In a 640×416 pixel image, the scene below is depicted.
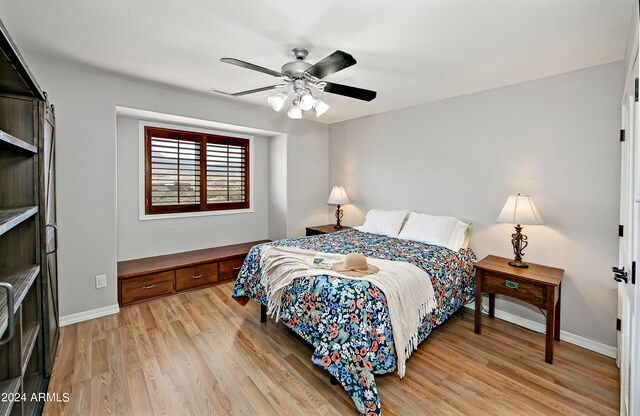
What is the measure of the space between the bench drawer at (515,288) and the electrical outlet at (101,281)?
370cm

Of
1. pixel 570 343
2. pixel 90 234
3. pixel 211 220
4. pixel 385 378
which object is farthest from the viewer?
pixel 211 220

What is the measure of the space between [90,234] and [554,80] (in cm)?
464

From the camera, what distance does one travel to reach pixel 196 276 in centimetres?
369

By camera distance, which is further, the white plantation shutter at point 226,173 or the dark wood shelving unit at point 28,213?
the white plantation shutter at point 226,173

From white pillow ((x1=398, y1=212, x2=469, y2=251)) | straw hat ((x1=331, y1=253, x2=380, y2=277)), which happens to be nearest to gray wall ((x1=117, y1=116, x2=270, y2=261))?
white pillow ((x1=398, y1=212, x2=469, y2=251))

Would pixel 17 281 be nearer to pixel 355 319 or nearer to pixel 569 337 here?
pixel 355 319

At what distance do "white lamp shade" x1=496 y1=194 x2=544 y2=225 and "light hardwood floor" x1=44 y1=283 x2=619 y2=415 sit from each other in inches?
42.1

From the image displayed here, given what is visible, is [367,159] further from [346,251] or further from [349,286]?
[349,286]

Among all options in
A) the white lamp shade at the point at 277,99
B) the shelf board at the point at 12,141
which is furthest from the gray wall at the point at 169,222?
the white lamp shade at the point at 277,99

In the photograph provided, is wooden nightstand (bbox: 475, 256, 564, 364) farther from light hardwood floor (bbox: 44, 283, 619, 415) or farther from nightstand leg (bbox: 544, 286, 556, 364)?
light hardwood floor (bbox: 44, 283, 619, 415)

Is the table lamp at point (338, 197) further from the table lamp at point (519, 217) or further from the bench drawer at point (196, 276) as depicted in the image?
the table lamp at point (519, 217)

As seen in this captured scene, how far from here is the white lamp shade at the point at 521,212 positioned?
2615 mm

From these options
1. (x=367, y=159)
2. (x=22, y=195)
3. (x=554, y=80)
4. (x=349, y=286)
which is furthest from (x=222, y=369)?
(x=554, y=80)

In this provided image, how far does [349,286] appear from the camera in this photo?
195cm
